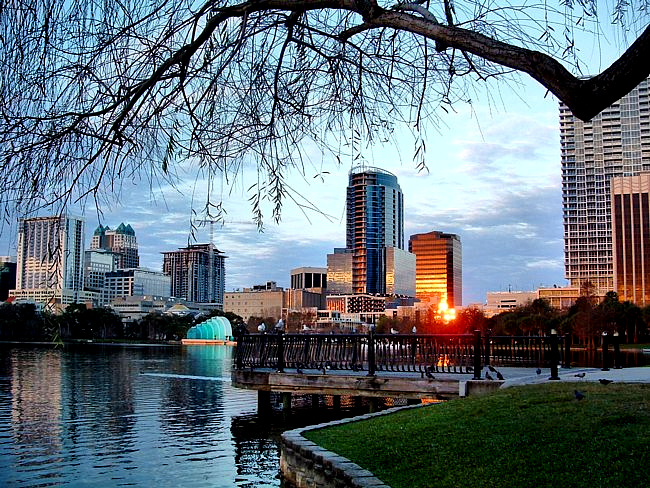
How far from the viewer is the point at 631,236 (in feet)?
452

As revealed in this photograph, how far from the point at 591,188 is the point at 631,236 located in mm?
19068

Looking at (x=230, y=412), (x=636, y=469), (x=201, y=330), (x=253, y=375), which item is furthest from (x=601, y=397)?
(x=201, y=330)

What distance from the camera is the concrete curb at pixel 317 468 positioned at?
7.16 metres

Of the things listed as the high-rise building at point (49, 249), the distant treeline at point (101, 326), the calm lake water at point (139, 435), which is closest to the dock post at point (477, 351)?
the calm lake water at point (139, 435)

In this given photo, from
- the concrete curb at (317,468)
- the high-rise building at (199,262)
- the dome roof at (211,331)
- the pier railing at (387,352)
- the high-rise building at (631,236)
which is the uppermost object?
the high-rise building at (631,236)

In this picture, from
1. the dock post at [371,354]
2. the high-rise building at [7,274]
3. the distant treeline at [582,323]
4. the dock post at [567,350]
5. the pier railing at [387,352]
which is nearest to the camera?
the high-rise building at [7,274]

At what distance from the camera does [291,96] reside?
6.28 metres

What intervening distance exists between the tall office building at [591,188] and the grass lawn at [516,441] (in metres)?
147

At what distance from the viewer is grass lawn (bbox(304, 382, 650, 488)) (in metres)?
6.38

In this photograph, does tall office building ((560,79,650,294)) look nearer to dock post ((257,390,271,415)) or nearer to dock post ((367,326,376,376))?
dock post ((257,390,271,415))

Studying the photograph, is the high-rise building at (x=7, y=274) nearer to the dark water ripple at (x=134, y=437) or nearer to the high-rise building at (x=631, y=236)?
the dark water ripple at (x=134, y=437)

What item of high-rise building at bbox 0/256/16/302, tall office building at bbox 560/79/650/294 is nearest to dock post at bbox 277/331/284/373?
high-rise building at bbox 0/256/16/302

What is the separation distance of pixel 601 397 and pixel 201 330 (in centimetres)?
13818

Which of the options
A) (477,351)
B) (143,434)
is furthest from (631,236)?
(143,434)
